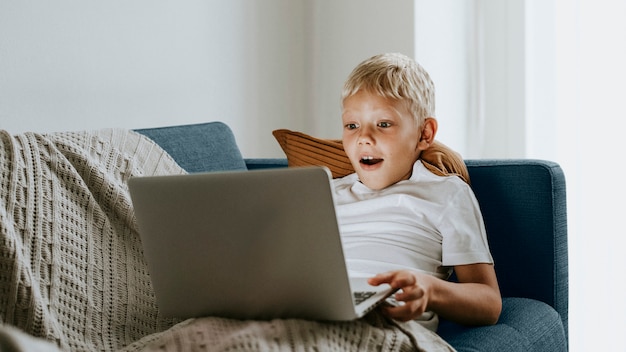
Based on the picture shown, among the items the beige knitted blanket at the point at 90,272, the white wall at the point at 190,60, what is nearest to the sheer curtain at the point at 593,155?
the white wall at the point at 190,60

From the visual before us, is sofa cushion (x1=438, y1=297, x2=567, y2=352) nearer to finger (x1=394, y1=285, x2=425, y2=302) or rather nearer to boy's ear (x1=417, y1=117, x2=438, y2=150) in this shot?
finger (x1=394, y1=285, x2=425, y2=302)

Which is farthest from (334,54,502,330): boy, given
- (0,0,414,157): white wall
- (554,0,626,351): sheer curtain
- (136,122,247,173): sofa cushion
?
(554,0,626,351): sheer curtain

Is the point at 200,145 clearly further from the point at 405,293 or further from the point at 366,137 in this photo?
the point at 405,293

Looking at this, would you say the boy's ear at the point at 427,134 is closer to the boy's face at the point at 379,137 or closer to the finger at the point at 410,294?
the boy's face at the point at 379,137

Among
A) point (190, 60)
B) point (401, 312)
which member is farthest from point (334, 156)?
point (190, 60)

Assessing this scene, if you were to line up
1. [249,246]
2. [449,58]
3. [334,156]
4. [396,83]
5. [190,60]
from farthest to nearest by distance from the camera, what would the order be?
[449,58] < [190,60] < [334,156] < [396,83] < [249,246]

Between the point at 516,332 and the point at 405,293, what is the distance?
348 mm

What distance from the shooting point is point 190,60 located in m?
2.53

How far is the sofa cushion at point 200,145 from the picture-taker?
1778 mm

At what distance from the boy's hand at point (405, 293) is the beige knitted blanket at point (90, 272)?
0.02m

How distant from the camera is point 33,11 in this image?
6.54 feet

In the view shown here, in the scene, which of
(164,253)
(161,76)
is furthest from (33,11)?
(164,253)

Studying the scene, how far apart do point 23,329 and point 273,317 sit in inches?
16.3

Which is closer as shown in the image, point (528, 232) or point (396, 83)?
point (396, 83)
